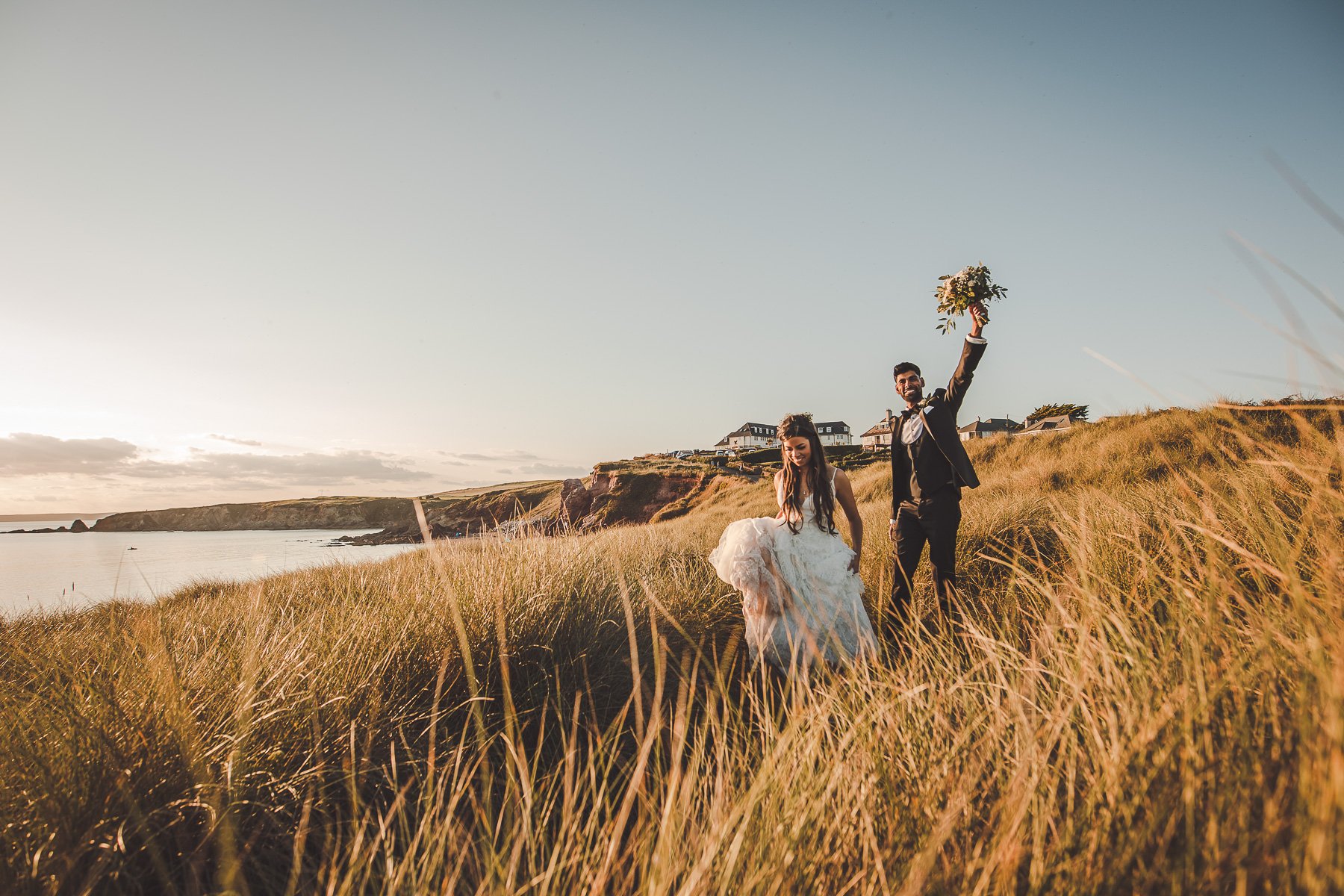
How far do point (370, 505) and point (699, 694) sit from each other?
7314 cm

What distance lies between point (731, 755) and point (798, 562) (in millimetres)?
1908

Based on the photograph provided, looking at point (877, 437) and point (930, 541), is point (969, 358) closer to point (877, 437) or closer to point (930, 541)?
point (930, 541)

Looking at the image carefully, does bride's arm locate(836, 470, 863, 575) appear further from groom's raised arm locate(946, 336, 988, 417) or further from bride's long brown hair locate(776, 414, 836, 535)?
groom's raised arm locate(946, 336, 988, 417)

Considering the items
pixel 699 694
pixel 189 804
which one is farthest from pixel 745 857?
pixel 699 694

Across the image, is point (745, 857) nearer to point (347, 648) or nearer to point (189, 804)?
point (189, 804)

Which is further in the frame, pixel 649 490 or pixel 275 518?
pixel 275 518

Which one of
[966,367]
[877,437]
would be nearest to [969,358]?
[966,367]

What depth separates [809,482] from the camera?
4.05 metres

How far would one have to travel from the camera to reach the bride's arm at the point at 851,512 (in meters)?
3.81

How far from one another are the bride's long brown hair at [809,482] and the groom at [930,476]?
0.57 metres

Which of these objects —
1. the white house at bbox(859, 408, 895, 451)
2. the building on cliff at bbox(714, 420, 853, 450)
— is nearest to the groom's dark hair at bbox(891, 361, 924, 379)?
the white house at bbox(859, 408, 895, 451)

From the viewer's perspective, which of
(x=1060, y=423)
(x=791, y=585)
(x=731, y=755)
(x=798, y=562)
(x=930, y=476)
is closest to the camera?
(x=731, y=755)

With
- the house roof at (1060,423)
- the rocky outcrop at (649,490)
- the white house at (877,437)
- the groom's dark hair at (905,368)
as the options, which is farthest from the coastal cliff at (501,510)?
the white house at (877,437)

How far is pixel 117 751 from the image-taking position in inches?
65.8
